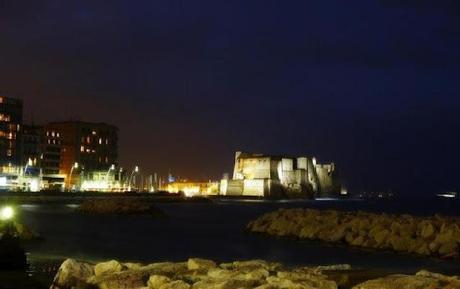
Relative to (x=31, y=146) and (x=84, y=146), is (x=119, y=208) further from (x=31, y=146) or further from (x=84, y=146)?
(x=84, y=146)

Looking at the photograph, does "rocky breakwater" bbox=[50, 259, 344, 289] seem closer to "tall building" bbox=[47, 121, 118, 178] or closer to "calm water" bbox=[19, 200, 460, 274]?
"calm water" bbox=[19, 200, 460, 274]

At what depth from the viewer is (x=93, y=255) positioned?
899 inches

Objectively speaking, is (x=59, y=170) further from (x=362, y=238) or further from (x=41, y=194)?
(x=362, y=238)

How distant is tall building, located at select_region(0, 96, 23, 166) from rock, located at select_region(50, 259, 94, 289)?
298ft

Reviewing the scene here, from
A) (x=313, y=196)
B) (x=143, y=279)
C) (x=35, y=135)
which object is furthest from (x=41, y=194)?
(x=143, y=279)

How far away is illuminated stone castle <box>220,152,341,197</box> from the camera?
4094 inches

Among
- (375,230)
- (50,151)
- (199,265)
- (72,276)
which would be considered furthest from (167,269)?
(50,151)

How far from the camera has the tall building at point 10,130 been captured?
99.0 m

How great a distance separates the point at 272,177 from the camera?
104312 millimetres

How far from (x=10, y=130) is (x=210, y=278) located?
9536cm

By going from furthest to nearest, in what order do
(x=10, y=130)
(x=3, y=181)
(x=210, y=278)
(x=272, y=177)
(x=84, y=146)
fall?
(x=84, y=146) → (x=272, y=177) → (x=10, y=130) → (x=3, y=181) → (x=210, y=278)

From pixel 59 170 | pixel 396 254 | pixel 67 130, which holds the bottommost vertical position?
pixel 396 254

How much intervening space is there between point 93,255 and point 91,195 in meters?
68.9

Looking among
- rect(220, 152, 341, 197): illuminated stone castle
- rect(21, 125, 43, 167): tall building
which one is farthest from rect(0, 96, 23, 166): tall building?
rect(220, 152, 341, 197): illuminated stone castle
